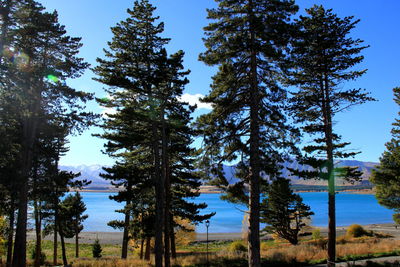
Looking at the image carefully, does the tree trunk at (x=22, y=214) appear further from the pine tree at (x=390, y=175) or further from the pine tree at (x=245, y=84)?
the pine tree at (x=390, y=175)

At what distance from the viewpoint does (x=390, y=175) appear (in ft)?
89.4

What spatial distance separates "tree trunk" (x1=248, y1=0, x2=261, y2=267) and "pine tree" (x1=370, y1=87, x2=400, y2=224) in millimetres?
17998

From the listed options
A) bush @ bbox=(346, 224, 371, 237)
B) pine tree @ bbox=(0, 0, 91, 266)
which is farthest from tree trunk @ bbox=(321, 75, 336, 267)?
bush @ bbox=(346, 224, 371, 237)

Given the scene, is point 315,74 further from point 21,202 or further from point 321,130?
point 21,202

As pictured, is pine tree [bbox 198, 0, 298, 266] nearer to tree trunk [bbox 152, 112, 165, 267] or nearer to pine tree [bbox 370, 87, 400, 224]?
tree trunk [bbox 152, 112, 165, 267]

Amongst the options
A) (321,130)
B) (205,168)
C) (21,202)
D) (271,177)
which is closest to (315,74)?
(321,130)

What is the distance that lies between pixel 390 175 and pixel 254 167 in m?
22.1

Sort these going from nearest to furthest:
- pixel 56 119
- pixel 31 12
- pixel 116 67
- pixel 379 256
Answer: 1. pixel 31 12
2. pixel 56 119
3. pixel 116 67
4. pixel 379 256

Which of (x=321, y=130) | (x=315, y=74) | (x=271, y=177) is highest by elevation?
Result: (x=315, y=74)

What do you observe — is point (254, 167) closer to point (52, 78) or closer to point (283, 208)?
point (52, 78)

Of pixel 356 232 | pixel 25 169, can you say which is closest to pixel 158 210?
pixel 25 169

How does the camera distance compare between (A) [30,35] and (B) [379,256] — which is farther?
(B) [379,256]

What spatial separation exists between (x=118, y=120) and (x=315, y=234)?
113 feet

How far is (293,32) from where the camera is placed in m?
12.6
